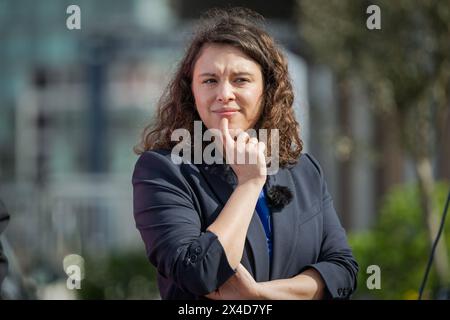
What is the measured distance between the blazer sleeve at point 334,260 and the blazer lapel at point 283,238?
7cm

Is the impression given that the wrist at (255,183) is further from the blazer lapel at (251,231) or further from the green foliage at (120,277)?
the green foliage at (120,277)

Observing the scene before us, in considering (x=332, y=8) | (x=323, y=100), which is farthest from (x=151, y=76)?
(x=332, y=8)

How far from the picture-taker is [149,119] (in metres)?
2.96

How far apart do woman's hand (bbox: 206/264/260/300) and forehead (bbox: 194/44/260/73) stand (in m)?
0.49

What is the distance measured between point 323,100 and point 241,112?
38.1 ft

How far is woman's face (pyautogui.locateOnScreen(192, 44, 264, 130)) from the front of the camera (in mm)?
2443

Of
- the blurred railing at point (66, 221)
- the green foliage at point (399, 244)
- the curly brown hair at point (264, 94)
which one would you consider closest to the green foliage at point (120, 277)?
the blurred railing at point (66, 221)

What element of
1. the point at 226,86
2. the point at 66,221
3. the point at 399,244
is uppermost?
the point at 226,86

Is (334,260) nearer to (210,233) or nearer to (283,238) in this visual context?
(283,238)

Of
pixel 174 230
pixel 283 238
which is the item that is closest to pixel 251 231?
pixel 283 238

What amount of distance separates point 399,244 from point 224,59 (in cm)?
664

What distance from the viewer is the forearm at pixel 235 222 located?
2.27 m

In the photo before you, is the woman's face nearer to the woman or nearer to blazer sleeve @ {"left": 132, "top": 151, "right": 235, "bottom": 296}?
the woman

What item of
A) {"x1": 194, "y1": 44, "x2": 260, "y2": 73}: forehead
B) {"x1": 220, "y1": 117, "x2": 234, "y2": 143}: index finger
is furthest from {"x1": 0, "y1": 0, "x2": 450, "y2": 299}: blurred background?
{"x1": 220, "y1": 117, "x2": 234, "y2": 143}: index finger
